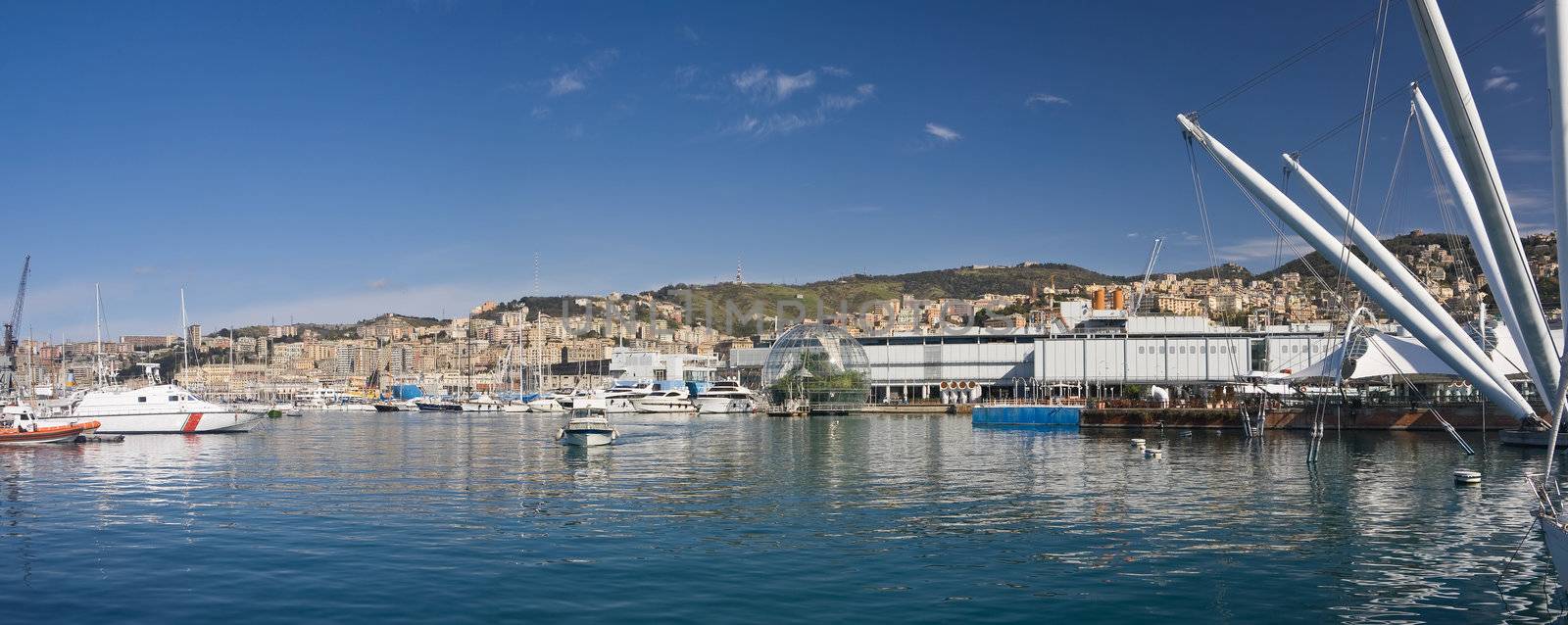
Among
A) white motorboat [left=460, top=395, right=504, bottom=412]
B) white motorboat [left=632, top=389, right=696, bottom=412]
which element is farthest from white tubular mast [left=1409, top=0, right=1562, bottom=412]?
white motorboat [left=460, top=395, right=504, bottom=412]

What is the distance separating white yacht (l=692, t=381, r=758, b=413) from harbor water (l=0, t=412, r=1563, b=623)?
67.2 meters

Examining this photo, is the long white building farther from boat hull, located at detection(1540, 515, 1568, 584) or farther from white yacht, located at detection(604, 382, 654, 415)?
boat hull, located at detection(1540, 515, 1568, 584)

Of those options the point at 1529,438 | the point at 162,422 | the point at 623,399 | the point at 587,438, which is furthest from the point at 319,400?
the point at 1529,438

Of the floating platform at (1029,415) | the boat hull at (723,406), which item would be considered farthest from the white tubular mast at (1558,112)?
the boat hull at (723,406)

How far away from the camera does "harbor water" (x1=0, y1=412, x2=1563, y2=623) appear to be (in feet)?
48.3

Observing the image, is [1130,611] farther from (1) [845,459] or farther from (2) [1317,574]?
(1) [845,459]

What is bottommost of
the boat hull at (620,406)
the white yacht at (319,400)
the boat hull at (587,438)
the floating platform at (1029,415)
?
the white yacht at (319,400)

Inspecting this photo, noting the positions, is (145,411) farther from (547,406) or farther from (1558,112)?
(1558,112)

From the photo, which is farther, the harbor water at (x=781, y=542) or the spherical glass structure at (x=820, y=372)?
the spherical glass structure at (x=820, y=372)

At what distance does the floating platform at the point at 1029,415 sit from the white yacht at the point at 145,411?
5164 centimetres

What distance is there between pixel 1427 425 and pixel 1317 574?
48398mm

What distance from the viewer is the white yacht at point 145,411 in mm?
60812

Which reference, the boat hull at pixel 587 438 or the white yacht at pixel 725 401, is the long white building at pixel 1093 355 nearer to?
the white yacht at pixel 725 401

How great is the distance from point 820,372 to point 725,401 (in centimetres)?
1057
